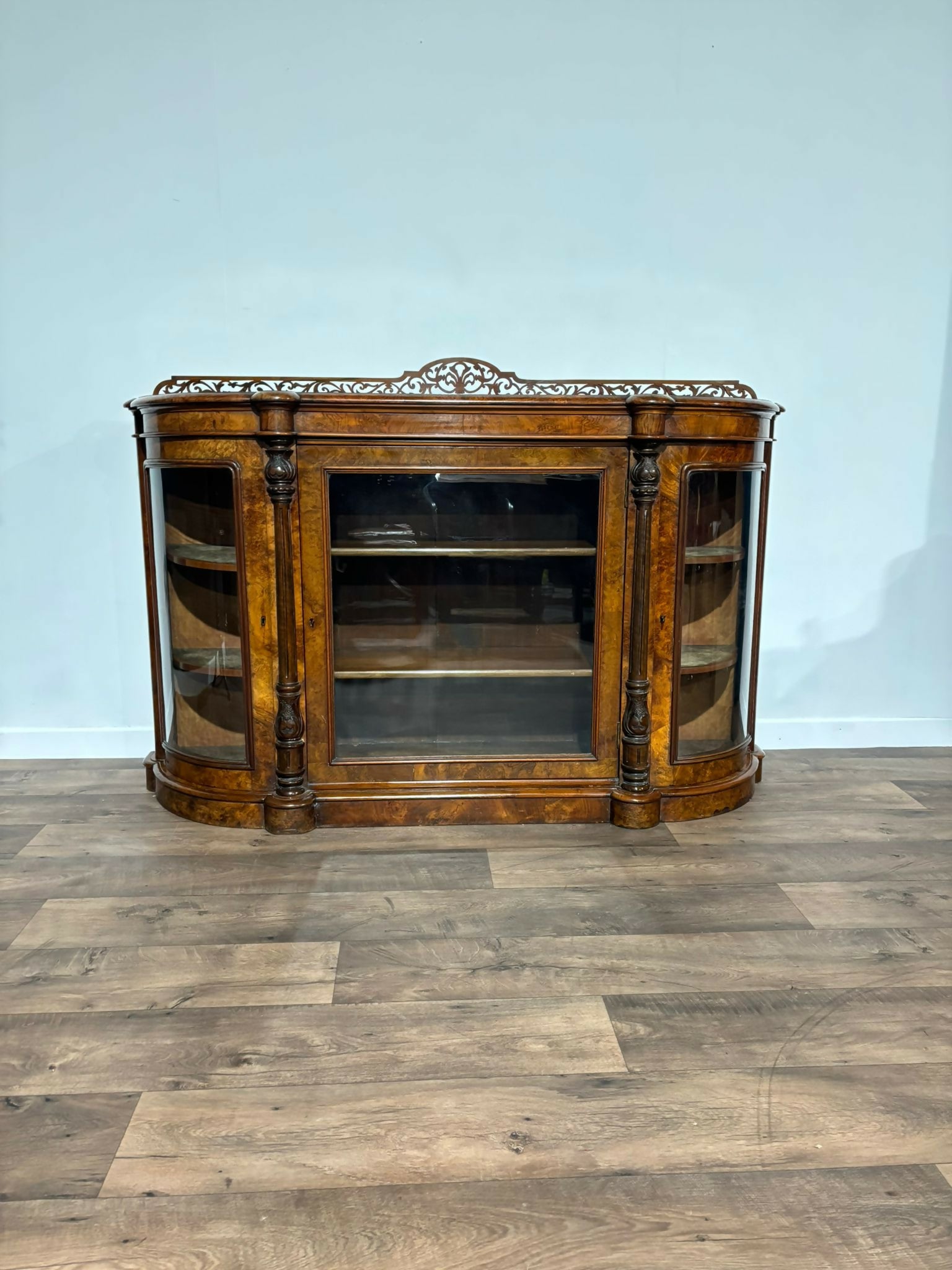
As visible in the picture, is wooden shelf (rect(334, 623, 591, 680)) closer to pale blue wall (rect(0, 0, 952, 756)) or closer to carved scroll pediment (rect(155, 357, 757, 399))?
carved scroll pediment (rect(155, 357, 757, 399))

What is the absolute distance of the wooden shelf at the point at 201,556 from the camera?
8.01ft

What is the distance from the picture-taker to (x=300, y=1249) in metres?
1.16

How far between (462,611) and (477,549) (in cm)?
18

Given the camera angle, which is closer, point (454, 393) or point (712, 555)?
point (454, 393)

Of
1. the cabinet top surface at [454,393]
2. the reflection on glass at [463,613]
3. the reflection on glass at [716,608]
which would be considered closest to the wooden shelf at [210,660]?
the reflection on glass at [463,613]

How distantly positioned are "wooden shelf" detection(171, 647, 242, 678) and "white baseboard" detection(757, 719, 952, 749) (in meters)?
1.76

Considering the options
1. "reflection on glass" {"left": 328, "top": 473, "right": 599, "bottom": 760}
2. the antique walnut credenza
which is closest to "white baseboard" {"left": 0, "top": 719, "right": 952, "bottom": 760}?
the antique walnut credenza

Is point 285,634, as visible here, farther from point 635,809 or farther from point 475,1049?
point 475,1049

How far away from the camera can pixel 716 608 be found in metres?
2.60

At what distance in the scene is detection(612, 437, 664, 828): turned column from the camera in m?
2.39

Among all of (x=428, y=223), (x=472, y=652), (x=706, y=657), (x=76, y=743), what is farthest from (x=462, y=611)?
(x=76, y=743)

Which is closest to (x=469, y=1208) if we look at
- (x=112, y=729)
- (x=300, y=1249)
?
(x=300, y=1249)

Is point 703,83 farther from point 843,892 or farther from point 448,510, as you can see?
point 843,892

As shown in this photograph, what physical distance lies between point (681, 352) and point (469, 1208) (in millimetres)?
2453
